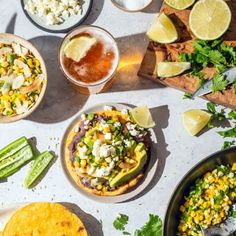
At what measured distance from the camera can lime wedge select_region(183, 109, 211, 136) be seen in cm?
388

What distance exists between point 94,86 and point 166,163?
609mm

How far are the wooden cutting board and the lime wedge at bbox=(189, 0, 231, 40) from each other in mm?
105

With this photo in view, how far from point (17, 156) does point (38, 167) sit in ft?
0.43

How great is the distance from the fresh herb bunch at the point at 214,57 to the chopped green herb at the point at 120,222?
86 cm

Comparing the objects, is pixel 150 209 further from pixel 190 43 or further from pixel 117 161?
pixel 190 43

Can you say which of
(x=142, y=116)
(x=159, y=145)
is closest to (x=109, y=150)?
(x=142, y=116)

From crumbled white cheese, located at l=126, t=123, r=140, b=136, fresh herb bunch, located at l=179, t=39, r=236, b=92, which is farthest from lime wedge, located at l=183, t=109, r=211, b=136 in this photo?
crumbled white cheese, located at l=126, t=123, r=140, b=136

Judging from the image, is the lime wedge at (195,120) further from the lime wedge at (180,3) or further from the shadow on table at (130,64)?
the lime wedge at (180,3)

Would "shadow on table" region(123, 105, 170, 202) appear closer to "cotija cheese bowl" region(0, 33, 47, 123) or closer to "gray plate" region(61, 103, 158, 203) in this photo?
"gray plate" region(61, 103, 158, 203)

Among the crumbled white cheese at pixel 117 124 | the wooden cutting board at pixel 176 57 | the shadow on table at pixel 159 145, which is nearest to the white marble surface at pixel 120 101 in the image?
the shadow on table at pixel 159 145

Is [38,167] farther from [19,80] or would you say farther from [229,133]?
[229,133]

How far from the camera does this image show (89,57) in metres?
3.78

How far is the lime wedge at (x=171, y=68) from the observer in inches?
150

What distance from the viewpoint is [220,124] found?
3971mm
